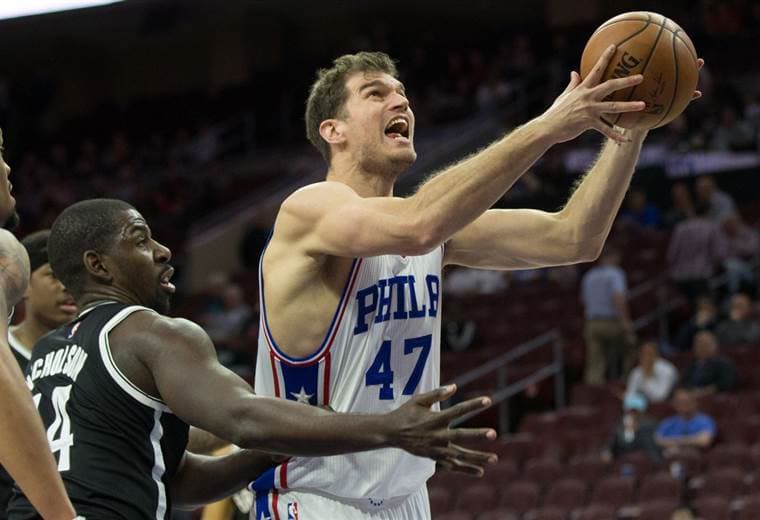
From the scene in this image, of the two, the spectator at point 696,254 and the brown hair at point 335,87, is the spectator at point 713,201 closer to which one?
the spectator at point 696,254

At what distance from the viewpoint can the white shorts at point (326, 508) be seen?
4.30m

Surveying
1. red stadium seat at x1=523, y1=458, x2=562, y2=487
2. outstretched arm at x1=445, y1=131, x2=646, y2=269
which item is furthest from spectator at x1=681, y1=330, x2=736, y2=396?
outstretched arm at x1=445, y1=131, x2=646, y2=269

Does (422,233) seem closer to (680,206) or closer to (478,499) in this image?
(478,499)

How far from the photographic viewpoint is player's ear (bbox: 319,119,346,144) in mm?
4617

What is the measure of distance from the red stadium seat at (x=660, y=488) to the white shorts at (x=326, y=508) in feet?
22.1

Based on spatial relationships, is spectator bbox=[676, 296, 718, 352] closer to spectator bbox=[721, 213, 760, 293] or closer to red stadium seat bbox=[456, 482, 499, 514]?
spectator bbox=[721, 213, 760, 293]

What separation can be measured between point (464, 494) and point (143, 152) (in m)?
14.3

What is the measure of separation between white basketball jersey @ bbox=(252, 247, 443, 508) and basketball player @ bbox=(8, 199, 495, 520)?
212 mm

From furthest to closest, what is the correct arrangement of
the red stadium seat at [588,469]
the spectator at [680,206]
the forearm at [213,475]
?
1. the spectator at [680,206]
2. the red stadium seat at [588,469]
3. the forearm at [213,475]

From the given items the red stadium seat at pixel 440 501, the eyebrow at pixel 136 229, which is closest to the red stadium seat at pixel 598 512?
the red stadium seat at pixel 440 501

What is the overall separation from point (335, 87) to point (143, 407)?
1.46 m

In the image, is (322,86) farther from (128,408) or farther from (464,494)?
(464,494)

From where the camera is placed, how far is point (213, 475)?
425cm

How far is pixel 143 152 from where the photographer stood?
81.5ft
